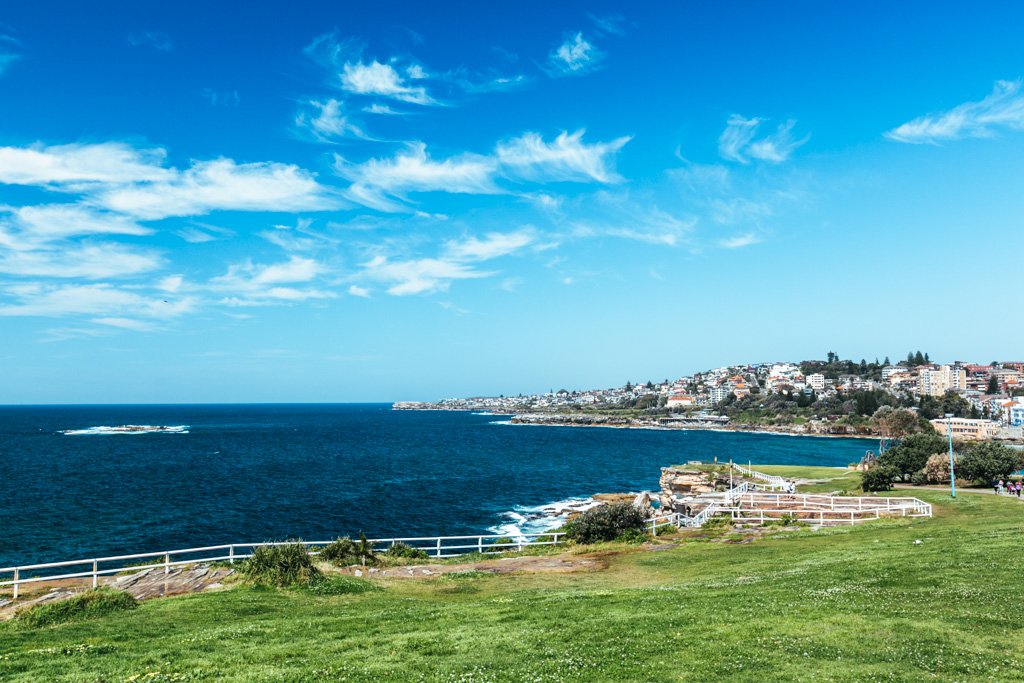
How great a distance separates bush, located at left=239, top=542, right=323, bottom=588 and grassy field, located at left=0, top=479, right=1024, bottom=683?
0.68m

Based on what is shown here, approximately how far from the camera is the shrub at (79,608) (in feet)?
56.6

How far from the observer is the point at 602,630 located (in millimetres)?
14070

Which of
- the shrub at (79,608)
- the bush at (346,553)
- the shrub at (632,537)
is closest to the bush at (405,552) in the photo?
the bush at (346,553)

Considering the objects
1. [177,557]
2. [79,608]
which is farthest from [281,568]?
[177,557]

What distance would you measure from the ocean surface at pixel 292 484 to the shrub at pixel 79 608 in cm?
2944

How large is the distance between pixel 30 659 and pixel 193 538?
38994 mm

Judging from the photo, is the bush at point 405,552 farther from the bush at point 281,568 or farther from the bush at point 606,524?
the bush at point 606,524

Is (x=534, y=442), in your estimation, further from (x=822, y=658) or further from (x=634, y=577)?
(x=822, y=658)

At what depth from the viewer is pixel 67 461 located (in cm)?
10162

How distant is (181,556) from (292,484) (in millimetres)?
34771

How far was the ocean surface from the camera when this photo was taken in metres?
51.7

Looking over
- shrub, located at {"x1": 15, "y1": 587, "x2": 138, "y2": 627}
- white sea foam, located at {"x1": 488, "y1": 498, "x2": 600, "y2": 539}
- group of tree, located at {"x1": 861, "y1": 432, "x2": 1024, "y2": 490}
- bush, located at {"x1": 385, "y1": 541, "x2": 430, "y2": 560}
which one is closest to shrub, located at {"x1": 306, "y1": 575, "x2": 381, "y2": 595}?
shrub, located at {"x1": 15, "y1": 587, "x2": 138, "y2": 627}

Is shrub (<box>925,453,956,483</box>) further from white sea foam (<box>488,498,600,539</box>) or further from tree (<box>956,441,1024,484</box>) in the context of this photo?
white sea foam (<box>488,498,600,539</box>)

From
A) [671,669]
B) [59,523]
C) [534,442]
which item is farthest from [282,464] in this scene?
[671,669]
